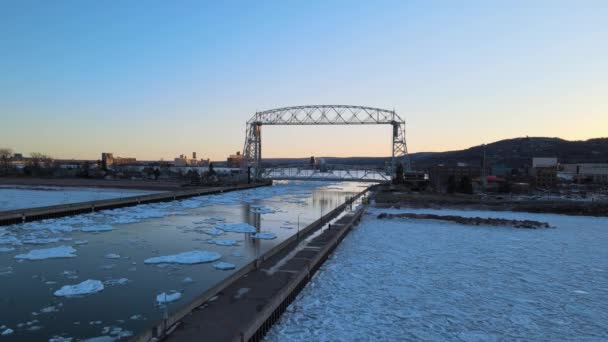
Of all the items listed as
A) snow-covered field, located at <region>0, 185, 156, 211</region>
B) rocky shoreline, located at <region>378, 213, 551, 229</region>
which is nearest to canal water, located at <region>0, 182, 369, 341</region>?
rocky shoreline, located at <region>378, 213, 551, 229</region>

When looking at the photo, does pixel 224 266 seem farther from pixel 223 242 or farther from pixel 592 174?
pixel 592 174

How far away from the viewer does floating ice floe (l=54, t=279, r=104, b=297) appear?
30.3ft

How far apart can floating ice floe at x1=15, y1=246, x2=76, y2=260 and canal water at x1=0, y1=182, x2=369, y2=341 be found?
0.97 feet

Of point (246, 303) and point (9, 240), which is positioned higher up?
point (246, 303)

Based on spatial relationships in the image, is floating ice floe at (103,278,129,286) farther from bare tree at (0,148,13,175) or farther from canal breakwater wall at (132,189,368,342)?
bare tree at (0,148,13,175)

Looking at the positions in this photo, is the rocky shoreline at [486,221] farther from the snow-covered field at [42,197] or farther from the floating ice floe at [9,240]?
the snow-covered field at [42,197]

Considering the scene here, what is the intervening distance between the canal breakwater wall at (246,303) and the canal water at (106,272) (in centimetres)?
92

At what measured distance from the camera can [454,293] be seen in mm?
9750

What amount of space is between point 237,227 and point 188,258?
697 cm

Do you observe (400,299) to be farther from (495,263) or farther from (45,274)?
(45,274)

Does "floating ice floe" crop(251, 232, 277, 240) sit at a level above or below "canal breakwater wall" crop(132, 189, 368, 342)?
below

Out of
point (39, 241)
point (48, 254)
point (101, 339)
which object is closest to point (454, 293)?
point (101, 339)

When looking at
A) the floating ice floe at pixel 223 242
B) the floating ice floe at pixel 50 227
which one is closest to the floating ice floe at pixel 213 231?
the floating ice floe at pixel 223 242

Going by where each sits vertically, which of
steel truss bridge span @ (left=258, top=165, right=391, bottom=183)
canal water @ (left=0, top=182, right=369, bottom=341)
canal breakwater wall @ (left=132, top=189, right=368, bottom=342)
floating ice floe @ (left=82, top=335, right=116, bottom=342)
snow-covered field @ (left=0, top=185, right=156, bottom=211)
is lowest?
floating ice floe @ (left=82, top=335, right=116, bottom=342)
